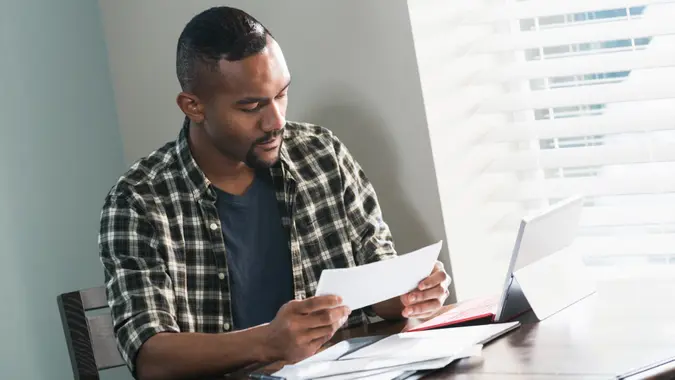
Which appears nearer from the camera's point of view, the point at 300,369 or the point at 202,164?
the point at 300,369

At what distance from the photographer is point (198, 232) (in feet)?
6.48

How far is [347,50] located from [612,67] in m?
0.57

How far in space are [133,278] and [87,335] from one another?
0.26 m

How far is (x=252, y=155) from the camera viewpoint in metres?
1.98

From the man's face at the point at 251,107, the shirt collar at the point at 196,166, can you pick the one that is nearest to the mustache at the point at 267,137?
the man's face at the point at 251,107

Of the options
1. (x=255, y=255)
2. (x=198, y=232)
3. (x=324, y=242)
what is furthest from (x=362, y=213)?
(x=198, y=232)

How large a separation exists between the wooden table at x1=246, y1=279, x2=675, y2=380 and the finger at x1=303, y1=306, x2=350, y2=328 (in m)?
0.23

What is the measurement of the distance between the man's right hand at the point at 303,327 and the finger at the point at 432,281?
0.23 m

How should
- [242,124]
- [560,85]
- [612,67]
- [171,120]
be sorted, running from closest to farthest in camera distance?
1. [242,124]
2. [612,67]
3. [560,85]
4. [171,120]

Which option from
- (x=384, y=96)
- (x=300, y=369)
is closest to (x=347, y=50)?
(x=384, y=96)

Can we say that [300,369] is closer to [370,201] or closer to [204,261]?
[204,261]

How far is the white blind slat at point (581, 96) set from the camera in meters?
2.05

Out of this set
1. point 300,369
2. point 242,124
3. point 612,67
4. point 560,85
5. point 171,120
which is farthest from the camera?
point 171,120

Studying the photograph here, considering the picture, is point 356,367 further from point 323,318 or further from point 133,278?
point 133,278
